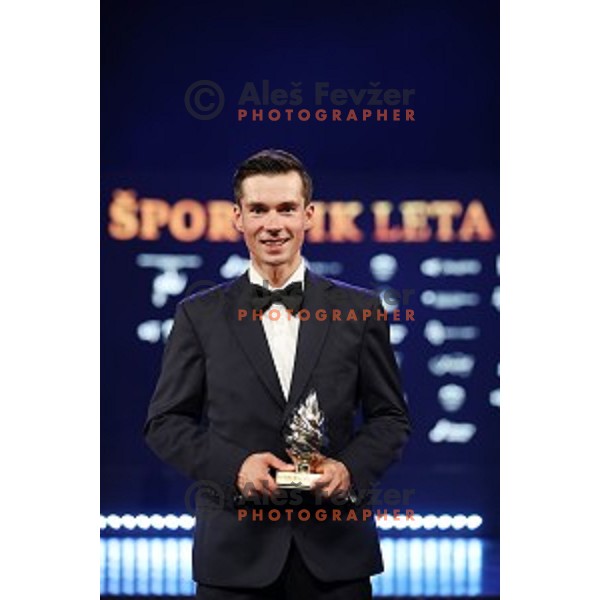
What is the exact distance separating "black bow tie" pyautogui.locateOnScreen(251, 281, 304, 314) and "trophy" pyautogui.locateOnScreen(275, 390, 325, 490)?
0.21 meters

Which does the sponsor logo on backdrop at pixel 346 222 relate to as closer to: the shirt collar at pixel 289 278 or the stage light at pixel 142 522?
the shirt collar at pixel 289 278

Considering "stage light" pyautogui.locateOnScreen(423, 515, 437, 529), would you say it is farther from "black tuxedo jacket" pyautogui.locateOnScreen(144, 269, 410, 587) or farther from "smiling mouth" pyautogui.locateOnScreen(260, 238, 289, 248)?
"smiling mouth" pyautogui.locateOnScreen(260, 238, 289, 248)

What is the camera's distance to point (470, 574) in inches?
121

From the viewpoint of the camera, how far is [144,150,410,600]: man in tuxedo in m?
2.38

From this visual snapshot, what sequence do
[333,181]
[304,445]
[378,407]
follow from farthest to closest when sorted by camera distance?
[333,181], [378,407], [304,445]

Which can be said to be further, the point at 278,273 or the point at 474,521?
the point at 474,521

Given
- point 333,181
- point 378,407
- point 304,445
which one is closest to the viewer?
point 304,445

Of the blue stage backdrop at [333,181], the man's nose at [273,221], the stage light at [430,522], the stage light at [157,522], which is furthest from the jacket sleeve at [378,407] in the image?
the stage light at [157,522]


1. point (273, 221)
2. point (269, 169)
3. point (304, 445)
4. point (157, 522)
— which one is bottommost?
point (157, 522)

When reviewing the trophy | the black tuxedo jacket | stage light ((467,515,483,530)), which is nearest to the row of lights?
stage light ((467,515,483,530))

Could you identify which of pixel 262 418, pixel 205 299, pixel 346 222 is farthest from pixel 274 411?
pixel 346 222

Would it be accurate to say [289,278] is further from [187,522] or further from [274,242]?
[187,522]

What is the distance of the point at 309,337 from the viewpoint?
2449 millimetres

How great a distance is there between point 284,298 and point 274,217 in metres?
0.16
